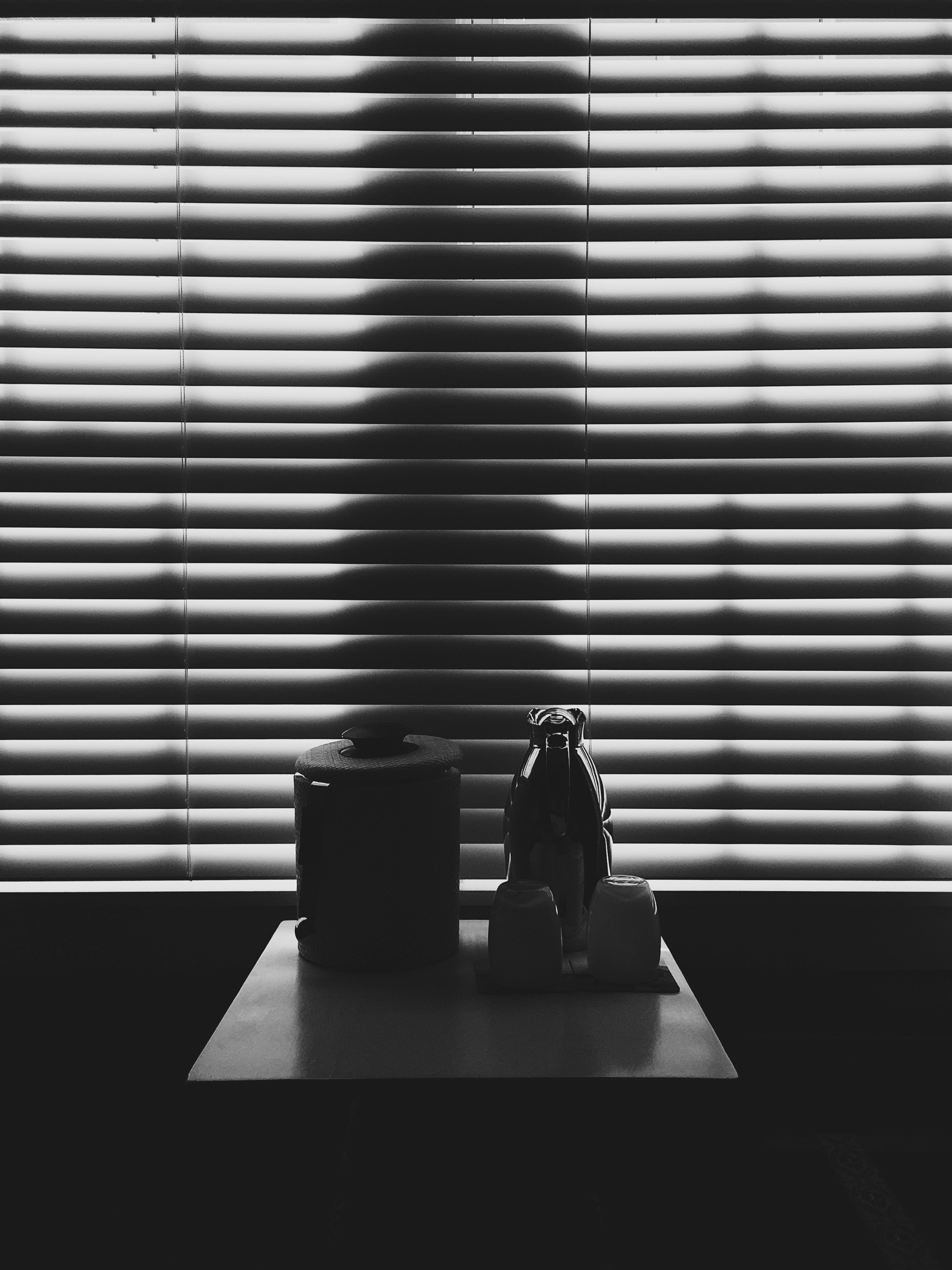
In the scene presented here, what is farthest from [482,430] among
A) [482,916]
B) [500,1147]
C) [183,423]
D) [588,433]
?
[500,1147]

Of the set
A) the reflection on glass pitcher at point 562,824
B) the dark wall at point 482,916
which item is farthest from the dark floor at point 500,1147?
the reflection on glass pitcher at point 562,824

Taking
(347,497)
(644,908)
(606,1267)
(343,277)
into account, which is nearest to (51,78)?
(343,277)

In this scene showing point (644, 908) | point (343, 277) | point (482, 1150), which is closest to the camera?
point (482, 1150)

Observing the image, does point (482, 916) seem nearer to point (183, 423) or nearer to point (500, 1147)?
point (500, 1147)

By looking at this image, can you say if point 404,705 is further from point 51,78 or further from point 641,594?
point 51,78

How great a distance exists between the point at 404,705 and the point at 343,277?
60 centimetres

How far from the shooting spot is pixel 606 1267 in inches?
38.4

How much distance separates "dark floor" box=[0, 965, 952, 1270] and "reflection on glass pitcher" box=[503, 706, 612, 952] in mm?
259

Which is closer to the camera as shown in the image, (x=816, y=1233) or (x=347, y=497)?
(x=816, y=1233)

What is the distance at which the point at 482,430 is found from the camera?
1.29 metres

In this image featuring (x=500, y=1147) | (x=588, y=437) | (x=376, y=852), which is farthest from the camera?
(x=588, y=437)

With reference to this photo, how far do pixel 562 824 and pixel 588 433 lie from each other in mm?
541

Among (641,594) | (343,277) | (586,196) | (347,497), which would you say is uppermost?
(586,196)

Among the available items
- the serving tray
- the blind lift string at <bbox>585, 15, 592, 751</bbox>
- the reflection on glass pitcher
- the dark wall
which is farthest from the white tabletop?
the blind lift string at <bbox>585, 15, 592, 751</bbox>
